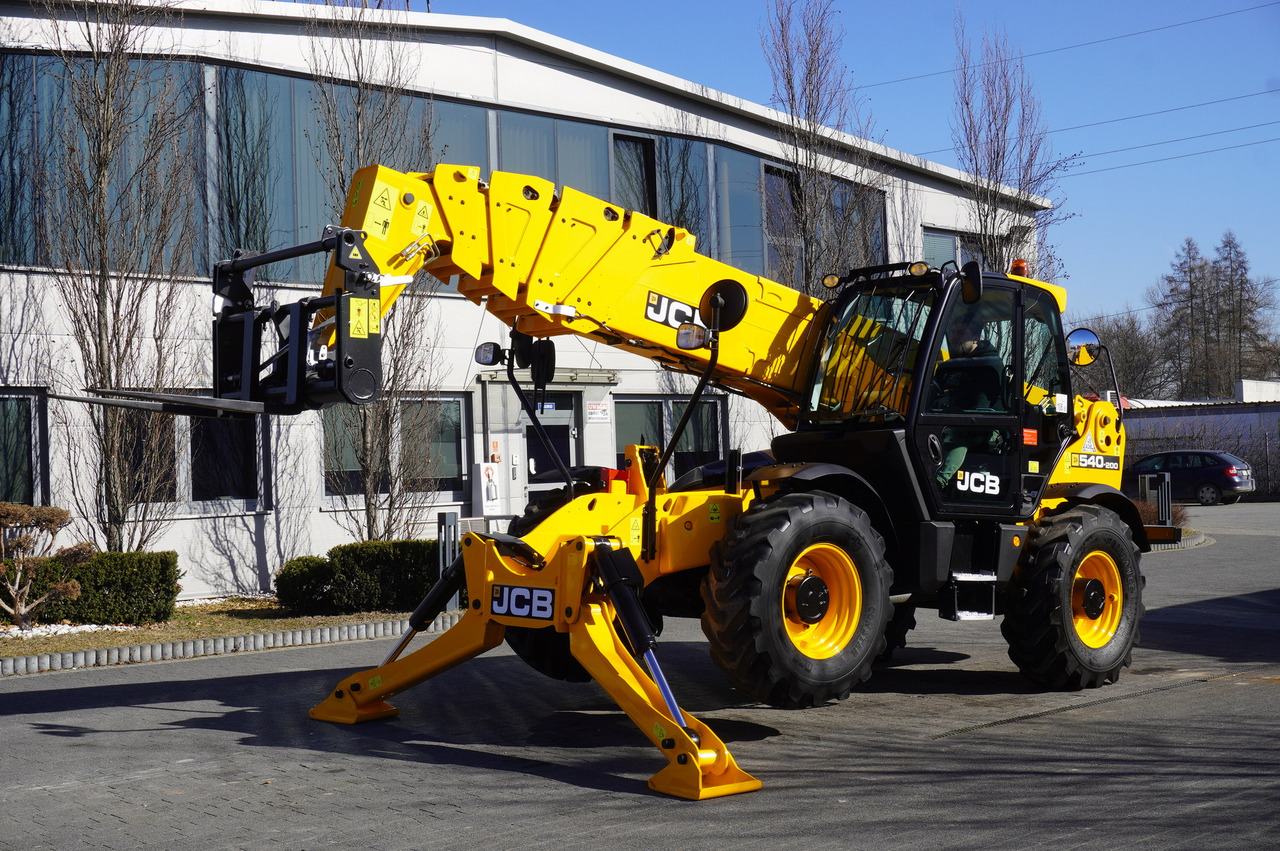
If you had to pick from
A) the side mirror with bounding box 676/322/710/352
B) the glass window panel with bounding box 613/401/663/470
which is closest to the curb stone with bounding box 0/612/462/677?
the side mirror with bounding box 676/322/710/352

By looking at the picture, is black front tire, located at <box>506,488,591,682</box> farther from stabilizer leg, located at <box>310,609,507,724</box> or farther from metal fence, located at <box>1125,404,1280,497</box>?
metal fence, located at <box>1125,404,1280,497</box>

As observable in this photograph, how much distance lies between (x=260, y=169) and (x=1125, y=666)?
42.6ft

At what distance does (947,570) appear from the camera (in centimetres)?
833

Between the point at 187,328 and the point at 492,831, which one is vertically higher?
the point at 187,328

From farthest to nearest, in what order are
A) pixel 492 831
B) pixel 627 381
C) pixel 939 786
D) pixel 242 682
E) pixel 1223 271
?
pixel 1223 271 → pixel 627 381 → pixel 242 682 → pixel 939 786 → pixel 492 831

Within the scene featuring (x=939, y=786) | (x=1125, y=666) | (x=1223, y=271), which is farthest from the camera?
(x=1223, y=271)

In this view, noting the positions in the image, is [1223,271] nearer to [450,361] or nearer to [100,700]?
[450,361]

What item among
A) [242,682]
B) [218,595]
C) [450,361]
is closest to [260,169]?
[450,361]

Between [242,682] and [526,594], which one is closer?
[526,594]

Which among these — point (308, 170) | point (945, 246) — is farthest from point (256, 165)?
point (945, 246)

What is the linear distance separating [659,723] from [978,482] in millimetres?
3514

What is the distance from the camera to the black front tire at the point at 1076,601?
8.58m

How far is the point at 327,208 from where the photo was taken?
56.0 feet

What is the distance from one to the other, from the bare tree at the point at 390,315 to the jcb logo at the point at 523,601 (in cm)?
983
